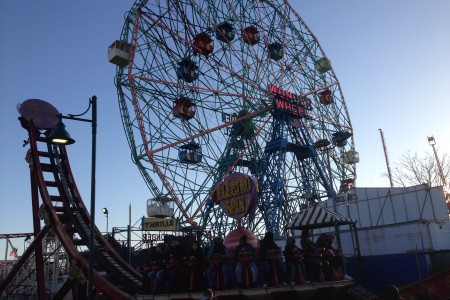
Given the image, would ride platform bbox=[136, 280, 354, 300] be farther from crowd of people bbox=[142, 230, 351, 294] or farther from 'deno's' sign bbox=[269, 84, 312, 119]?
'deno's' sign bbox=[269, 84, 312, 119]

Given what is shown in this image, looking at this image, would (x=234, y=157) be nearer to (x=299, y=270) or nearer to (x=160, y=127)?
(x=160, y=127)

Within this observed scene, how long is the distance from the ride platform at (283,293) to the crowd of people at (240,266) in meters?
0.21

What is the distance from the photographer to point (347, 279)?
991cm

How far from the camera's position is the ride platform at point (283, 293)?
8914mm

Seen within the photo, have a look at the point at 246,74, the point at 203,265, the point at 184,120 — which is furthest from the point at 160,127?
the point at 203,265

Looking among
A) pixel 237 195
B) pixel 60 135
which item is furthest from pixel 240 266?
pixel 60 135

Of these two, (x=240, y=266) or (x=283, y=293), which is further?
(x=240, y=266)

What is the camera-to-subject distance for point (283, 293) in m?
8.98

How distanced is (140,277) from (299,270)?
15.0ft

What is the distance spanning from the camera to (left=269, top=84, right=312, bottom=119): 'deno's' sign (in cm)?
3117

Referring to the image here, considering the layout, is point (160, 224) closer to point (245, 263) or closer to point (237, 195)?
point (237, 195)

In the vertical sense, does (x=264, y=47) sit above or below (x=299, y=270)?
above

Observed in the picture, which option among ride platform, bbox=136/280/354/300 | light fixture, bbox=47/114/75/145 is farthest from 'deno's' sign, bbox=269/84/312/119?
light fixture, bbox=47/114/75/145

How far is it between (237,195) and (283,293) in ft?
12.4
